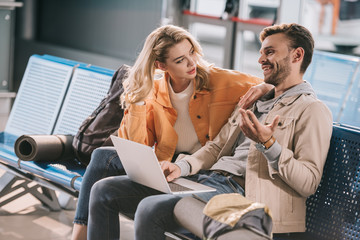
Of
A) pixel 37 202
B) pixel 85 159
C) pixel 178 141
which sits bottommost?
pixel 37 202

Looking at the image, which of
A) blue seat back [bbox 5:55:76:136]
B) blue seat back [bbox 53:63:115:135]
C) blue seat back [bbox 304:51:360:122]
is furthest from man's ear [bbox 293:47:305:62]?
blue seat back [bbox 304:51:360:122]


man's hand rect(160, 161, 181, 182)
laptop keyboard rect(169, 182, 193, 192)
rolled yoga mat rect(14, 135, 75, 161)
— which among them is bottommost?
rolled yoga mat rect(14, 135, 75, 161)

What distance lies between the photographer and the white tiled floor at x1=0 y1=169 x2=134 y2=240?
13.1 feet

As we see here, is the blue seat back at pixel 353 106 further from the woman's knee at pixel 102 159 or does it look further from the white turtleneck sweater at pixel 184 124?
the woman's knee at pixel 102 159

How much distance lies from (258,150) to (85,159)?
57.6 inches

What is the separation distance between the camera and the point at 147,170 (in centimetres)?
284

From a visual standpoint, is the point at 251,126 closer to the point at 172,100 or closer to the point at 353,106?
the point at 172,100

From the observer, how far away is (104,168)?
334 centimetres

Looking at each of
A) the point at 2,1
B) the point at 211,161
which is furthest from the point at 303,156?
the point at 2,1

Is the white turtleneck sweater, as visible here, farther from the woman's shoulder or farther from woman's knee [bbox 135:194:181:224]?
woman's knee [bbox 135:194:181:224]

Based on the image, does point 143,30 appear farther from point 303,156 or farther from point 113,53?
point 303,156

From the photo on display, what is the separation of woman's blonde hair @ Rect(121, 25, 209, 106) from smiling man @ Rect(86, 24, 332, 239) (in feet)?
1.39

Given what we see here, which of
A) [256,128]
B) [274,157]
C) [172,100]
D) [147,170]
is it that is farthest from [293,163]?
[172,100]

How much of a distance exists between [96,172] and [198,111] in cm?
63
